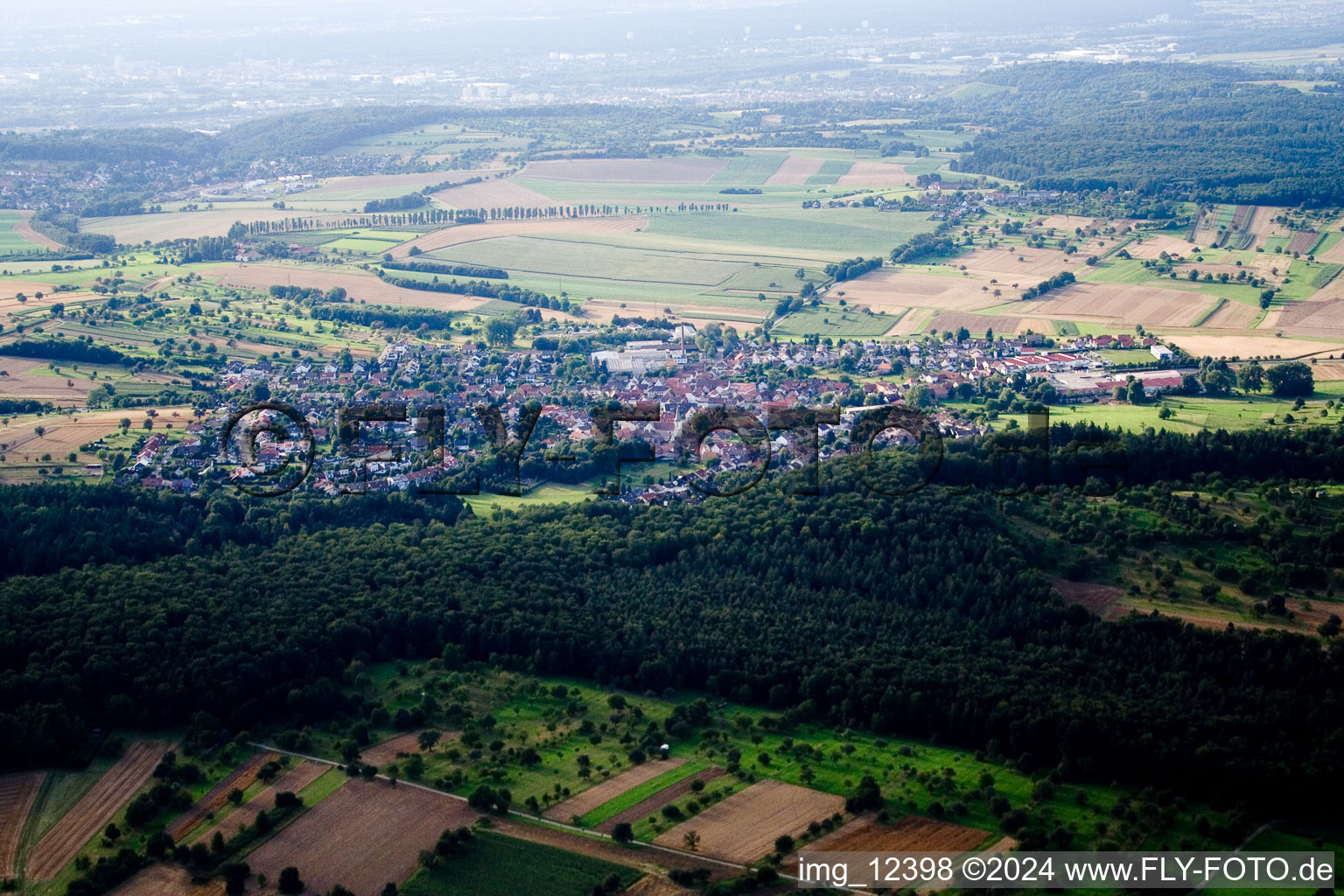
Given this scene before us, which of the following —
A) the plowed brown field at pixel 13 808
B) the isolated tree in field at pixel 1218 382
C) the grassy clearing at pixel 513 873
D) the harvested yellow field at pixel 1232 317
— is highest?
the harvested yellow field at pixel 1232 317

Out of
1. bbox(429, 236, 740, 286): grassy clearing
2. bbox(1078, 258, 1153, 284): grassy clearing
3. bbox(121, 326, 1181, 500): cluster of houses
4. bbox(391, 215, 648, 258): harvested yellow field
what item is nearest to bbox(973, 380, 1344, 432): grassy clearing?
bbox(121, 326, 1181, 500): cluster of houses

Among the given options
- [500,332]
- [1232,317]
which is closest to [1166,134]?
[1232,317]

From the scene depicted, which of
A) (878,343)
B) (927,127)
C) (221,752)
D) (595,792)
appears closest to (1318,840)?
(595,792)

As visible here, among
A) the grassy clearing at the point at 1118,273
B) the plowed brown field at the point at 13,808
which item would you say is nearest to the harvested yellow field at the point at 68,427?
the plowed brown field at the point at 13,808

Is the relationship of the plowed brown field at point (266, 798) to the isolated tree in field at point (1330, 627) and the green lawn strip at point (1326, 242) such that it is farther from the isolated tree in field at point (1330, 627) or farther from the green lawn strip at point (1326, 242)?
the green lawn strip at point (1326, 242)

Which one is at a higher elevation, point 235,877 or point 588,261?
point 588,261

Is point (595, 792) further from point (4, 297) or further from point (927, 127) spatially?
point (927, 127)

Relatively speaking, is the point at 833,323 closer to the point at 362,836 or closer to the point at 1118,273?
the point at 1118,273
